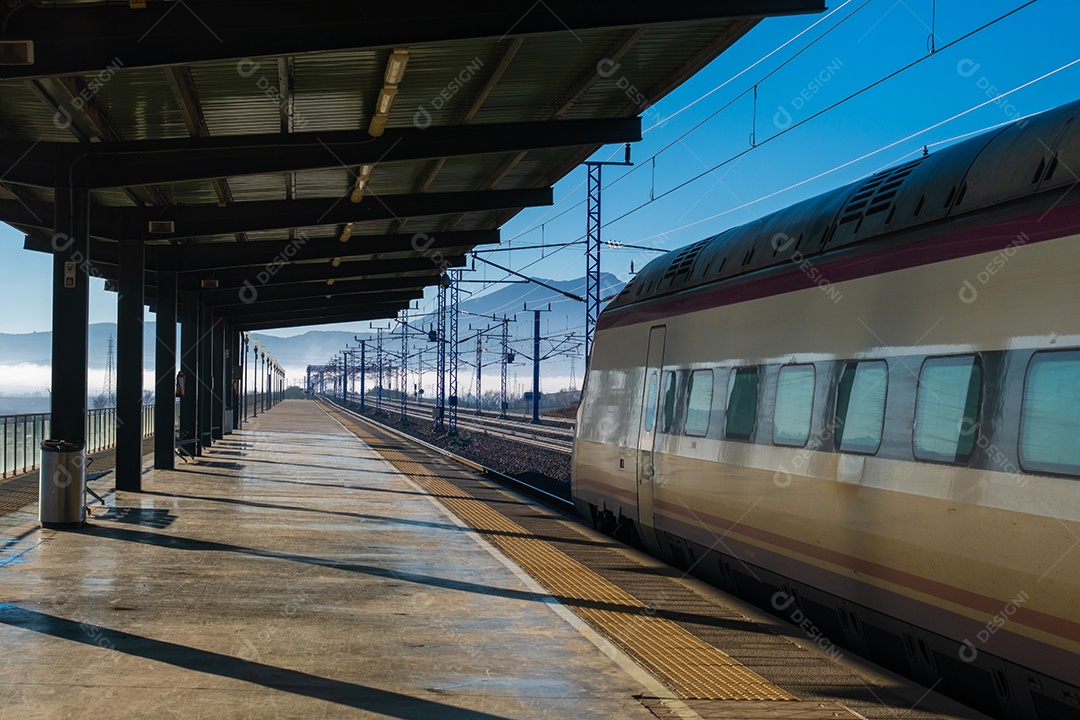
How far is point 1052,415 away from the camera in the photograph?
594 cm

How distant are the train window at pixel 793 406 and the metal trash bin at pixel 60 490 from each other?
30.3ft

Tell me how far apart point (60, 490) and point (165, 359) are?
9.00 metres

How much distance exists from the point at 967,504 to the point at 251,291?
87.2ft

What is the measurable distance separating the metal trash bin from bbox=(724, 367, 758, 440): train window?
336 inches

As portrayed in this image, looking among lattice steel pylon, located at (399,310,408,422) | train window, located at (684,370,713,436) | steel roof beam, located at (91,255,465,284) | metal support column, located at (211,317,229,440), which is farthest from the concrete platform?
lattice steel pylon, located at (399,310,408,422)

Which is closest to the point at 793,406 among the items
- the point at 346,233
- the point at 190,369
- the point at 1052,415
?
the point at 1052,415

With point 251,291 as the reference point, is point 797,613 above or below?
below

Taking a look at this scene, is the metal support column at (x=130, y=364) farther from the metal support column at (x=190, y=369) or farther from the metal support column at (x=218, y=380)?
the metal support column at (x=218, y=380)

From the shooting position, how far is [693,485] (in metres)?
11.3

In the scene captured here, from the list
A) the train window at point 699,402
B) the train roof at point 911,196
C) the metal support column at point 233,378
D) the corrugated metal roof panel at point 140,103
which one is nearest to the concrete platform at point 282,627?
the train window at point 699,402

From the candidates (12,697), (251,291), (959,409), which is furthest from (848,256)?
(251,291)

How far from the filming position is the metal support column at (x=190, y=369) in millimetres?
27391

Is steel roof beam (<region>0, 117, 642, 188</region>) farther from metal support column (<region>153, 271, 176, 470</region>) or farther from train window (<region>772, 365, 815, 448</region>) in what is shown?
metal support column (<region>153, 271, 176, 470</region>)

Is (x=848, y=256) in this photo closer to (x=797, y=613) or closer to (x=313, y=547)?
(x=797, y=613)
